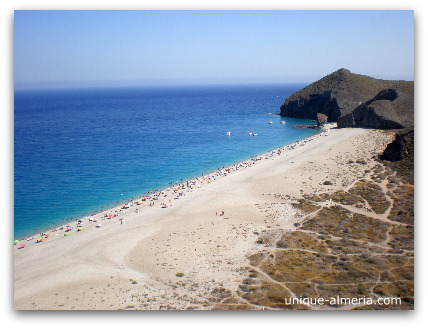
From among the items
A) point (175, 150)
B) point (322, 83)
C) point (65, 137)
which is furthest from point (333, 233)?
point (322, 83)

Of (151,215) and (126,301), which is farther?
(151,215)

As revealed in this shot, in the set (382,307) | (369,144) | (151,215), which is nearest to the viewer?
(382,307)

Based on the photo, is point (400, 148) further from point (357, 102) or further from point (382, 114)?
point (357, 102)

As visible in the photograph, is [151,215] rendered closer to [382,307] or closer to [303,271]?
[303,271]

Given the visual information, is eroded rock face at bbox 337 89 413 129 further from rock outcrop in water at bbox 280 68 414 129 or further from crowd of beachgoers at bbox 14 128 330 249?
crowd of beachgoers at bbox 14 128 330 249

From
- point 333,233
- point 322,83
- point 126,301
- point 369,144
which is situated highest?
point 322,83

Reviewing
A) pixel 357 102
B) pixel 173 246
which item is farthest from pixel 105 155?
pixel 357 102
